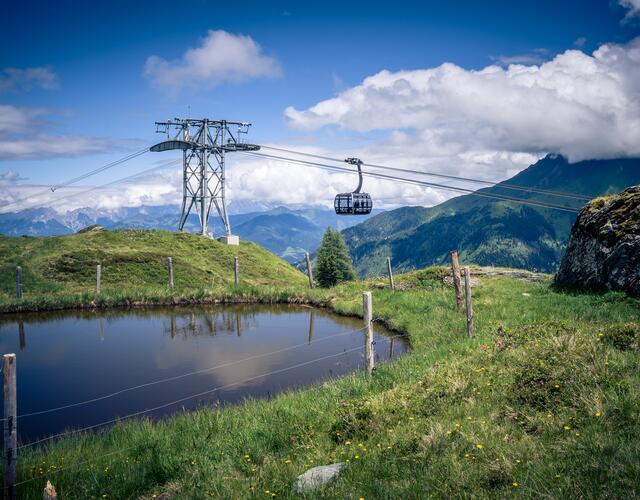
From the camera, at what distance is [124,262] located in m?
44.3

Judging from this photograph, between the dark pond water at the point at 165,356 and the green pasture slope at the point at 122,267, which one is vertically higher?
the green pasture slope at the point at 122,267

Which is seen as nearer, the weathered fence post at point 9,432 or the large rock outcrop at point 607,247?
the weathered fence post at point 9,432

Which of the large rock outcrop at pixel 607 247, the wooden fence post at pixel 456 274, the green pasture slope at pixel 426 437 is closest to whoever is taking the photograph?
the green pasture slope at pixel 426 437

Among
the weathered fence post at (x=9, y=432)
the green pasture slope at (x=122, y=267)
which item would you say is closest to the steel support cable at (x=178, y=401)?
the weathered fence post at (x=9, y=432)

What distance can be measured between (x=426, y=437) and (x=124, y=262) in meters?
42.1

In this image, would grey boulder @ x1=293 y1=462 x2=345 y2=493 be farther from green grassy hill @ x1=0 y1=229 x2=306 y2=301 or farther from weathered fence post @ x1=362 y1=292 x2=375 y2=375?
green grassy hill @ x1=0 y1=229 x2=306 y2=301

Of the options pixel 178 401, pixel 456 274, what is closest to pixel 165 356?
pixel 178 401

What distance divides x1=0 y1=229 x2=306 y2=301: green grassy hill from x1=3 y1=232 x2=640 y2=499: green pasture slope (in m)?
27.4

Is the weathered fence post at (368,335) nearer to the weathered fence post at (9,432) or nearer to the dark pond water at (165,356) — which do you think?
the dark pond water at (165,356)

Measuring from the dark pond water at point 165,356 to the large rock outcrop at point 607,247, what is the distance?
34.5 ft

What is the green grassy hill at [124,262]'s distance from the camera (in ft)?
128

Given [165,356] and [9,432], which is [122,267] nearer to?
[165,356]

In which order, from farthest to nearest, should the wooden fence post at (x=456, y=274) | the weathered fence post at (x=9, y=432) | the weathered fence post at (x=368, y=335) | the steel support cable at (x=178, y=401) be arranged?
the wooden fence post at (x=456, y=274) < the weathered fence post at (x=368, y=335) < the steel support cable at (x=178, y=401) < the weathered fence post at (x=9, y=432)

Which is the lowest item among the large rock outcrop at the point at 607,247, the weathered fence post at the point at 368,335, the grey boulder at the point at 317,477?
the grey boulder at the point at 317,477
